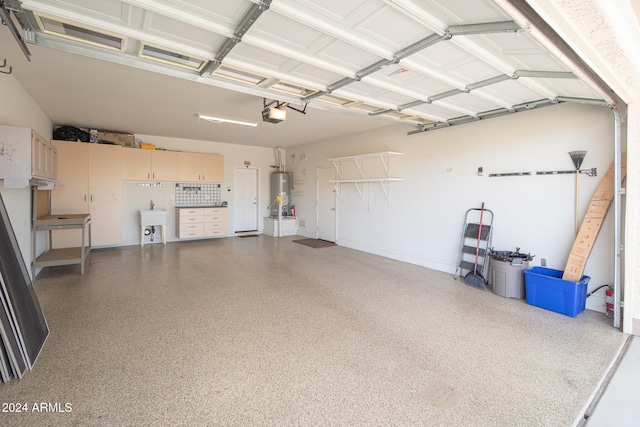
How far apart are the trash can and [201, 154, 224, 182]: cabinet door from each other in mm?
6435

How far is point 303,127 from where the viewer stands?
5.93 metres

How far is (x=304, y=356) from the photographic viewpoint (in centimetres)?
232

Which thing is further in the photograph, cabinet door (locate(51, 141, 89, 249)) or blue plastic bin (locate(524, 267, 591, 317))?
cabinet door (locate(51, 141, 89, 249))

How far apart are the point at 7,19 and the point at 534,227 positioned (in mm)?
5472

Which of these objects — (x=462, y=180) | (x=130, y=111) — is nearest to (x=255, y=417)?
(x=462, y=180)

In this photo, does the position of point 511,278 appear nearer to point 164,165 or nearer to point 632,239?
point 632,239

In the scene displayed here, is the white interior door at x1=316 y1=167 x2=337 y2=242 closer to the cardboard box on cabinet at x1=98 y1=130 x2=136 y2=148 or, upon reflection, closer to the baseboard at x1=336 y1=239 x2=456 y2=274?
the baseboard at x1=336 y1=239 x2=456 y2=274

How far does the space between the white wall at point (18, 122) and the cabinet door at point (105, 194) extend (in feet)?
4.80

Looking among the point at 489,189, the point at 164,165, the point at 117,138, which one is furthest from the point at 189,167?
the point at 489,189

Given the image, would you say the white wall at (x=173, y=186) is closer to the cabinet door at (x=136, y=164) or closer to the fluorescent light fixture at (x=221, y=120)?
the cabinet door at (x=136, y=164)

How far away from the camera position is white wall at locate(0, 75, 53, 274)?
3.16 m

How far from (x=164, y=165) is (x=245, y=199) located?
2373 mm

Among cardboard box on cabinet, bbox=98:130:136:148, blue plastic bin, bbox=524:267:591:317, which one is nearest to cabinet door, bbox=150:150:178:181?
Result: cardboard box on cabinet, bbox=98:130:136:148

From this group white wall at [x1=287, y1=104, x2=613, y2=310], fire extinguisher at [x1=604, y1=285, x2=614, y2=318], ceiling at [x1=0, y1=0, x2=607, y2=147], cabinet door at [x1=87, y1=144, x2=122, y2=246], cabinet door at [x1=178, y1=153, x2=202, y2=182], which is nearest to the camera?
ceiling at [x1=0, y1=0, x2=607, y2=147]
